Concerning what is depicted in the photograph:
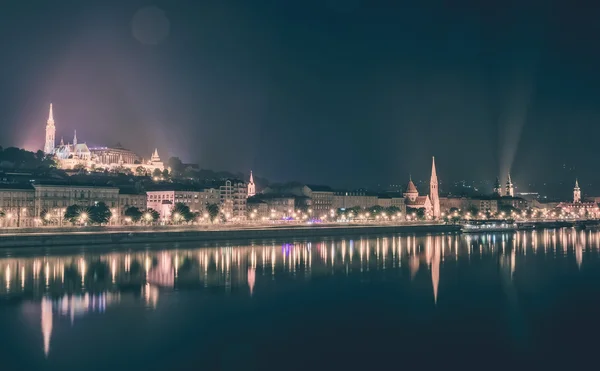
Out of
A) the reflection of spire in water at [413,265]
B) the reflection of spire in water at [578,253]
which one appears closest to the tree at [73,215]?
the reflection of spire in water at [413,265]

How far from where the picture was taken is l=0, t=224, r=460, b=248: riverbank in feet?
125

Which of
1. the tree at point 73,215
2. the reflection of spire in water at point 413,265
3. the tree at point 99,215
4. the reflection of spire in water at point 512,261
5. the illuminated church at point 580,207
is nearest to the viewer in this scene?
the reflection of spire in water at point 413,265

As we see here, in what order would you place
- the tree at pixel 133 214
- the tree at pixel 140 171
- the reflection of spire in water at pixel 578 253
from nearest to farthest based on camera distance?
1. the reflection of spire in water at pixel 578 253
2. the tree at pixel 133 214
3. the tree at pixel 140 171

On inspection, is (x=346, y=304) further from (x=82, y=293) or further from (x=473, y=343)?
(x=82, y=293)

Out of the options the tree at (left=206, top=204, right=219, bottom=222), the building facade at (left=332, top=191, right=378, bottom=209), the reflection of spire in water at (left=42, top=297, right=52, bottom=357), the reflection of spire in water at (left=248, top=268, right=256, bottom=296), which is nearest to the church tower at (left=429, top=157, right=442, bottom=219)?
the building facade at (left=332, top=191, right=378, bottom=209)

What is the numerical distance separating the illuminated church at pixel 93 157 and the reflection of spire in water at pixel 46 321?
69492 mm

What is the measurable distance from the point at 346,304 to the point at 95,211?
3173 cm

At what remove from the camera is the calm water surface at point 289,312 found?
630 inches

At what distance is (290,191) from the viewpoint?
88.9 metres

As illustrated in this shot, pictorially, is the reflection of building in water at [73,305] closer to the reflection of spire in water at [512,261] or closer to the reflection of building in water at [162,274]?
the reflection of building in water at [162,274]

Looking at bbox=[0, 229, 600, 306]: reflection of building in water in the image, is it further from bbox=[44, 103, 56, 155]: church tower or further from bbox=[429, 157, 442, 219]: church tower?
bbox=[44, 103, 56, 155]: church tower

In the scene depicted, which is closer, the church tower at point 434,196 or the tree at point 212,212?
the tree at point 212,212

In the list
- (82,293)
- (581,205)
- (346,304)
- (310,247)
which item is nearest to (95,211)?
(310,247)

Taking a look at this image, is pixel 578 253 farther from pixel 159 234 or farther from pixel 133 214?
pixel 133 214
